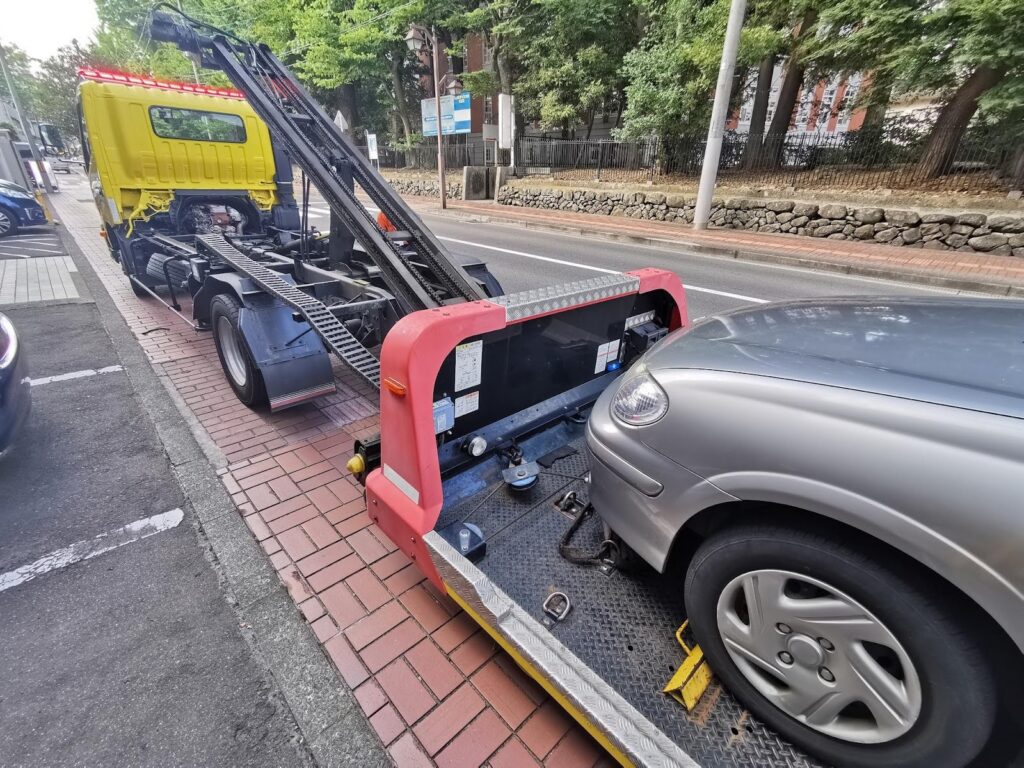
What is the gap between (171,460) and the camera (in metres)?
3.48

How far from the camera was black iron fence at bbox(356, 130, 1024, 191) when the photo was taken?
1123 cm

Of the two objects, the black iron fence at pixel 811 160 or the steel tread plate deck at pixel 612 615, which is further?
the black iron fence at pixel 811 160

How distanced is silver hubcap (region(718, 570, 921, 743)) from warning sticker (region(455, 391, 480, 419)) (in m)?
1.35

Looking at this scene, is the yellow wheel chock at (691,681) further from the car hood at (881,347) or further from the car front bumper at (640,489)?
the car hood at (881,347)

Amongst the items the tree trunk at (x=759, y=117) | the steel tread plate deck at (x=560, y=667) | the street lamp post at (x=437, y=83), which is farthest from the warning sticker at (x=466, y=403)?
the street lamp post at (x=437, y=83)

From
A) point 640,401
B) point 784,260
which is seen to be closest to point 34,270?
point 640,401

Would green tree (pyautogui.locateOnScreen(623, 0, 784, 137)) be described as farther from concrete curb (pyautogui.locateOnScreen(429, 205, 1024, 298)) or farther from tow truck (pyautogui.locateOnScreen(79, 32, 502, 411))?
tow truck (pyautogui.locateOnScreen(79, 32, 502, 411))

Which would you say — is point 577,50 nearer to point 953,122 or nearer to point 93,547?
point 953,122

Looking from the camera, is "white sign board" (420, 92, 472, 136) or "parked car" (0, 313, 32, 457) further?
"white sign board" (420, 92, 472, 136)

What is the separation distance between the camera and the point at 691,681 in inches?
65.9

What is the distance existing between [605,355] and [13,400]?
153 inches

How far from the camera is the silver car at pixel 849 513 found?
1.11 m

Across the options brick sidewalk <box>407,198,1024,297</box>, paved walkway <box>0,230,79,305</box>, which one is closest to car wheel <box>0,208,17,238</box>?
paved walkway <box>0,230,79,305</box>

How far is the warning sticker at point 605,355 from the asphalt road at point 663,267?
4067 mm
